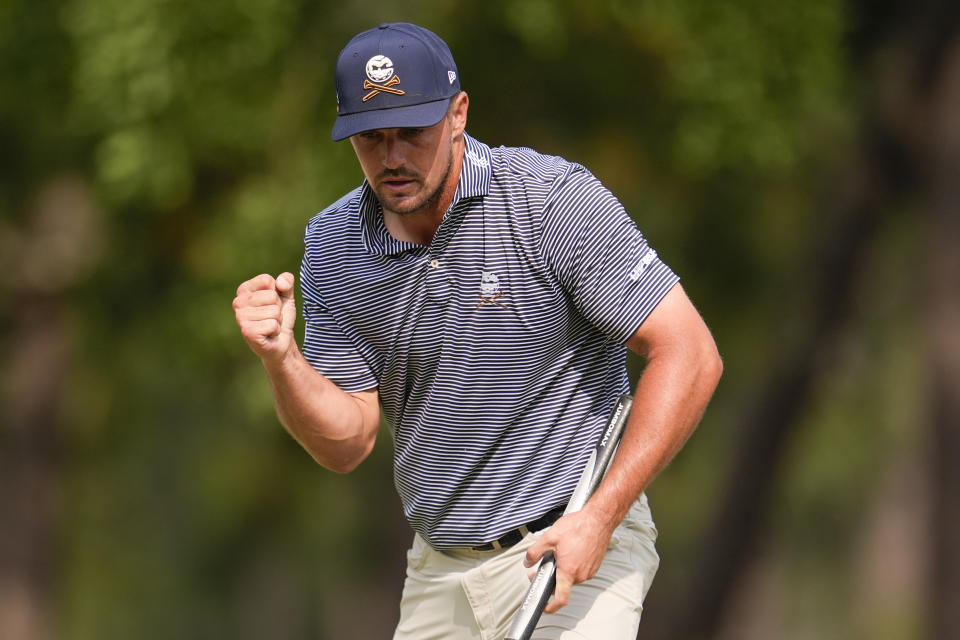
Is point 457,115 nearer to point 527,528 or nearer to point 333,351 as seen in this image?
point 333,351

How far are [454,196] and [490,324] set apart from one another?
338 millimetres

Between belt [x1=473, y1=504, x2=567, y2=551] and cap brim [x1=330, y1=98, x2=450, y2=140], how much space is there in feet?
3.48

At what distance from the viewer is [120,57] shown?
1002cm

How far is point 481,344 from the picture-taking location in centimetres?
409

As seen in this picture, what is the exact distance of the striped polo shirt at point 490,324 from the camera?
13.2ft

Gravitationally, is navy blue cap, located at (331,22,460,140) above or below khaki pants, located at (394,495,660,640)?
above

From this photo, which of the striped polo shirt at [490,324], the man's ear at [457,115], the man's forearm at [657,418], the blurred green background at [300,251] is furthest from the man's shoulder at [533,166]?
the blurred green background at [300,251]

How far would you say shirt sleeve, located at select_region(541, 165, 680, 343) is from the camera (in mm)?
3988

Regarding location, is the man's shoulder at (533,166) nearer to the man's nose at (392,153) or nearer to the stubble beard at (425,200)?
the stubble beard at (425,200)

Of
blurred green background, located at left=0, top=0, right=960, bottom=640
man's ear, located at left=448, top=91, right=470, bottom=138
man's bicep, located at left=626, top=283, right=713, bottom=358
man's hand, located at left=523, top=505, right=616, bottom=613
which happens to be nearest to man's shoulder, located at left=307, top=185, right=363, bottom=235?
man's ear, located at left=448, top=91, right=470, bottom=138

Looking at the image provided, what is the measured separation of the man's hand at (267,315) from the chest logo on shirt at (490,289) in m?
0.47

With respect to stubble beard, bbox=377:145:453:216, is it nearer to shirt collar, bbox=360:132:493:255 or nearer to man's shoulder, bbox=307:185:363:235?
shirt collar, bbox=360:132:493:255

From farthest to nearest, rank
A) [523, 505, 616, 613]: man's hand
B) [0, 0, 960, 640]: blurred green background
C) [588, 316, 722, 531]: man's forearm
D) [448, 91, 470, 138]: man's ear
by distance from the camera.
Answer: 1. [0, 0, 960, 640]: blurred green background
2. [448, 91, 470, 138]: man's ear
3. [588, 316, 722, 531]: man's forearm
4. [523, 505, 616, 613]: man's hand

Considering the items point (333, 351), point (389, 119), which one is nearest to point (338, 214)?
point (333, 351)
